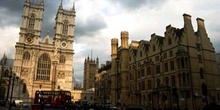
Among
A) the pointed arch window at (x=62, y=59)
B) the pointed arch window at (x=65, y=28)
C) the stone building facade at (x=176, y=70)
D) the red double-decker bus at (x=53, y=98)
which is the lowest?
the red double-decker bus at (x=53, y=98)

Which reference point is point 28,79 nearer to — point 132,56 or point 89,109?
point 132,56

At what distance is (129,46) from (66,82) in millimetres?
39159

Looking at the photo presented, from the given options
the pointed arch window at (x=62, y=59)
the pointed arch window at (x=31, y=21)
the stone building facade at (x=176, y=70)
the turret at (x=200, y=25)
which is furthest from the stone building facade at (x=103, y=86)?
the turret at (x=200, y=25)

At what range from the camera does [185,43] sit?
45.1 metres

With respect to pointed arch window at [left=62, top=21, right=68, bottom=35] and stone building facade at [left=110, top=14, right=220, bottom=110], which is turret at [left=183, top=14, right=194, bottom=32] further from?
pointed arch window at [left=62, top=21, right=68, bottom=35]

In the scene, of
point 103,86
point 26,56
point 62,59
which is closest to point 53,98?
point 103,86

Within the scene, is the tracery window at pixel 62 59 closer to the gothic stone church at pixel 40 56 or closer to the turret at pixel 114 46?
the gothic stone church at pixel 40 56

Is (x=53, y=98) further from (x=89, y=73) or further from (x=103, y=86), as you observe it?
(x=89, y=73)

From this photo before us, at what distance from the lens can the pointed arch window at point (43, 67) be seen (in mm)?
89825

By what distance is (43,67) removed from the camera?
9131 cm

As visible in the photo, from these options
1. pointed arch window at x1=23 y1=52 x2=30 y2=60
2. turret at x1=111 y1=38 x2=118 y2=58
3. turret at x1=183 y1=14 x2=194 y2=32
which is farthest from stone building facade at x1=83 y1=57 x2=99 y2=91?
turret at x1=183 y1=14 x2=194 y2=32

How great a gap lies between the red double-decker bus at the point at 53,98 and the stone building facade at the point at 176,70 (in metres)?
10.8

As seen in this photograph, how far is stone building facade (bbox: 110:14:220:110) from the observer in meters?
42.6

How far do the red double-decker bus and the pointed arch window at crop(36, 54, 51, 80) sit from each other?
46.3 m
